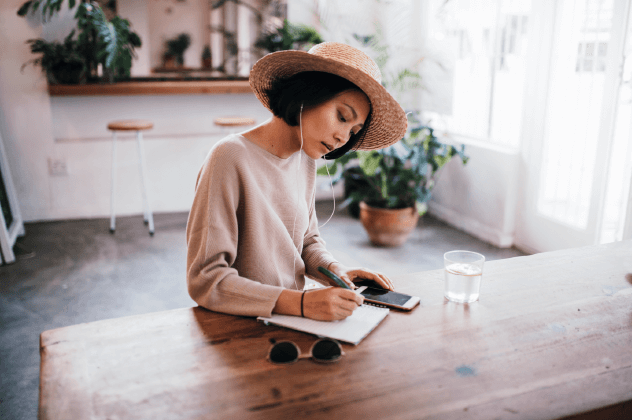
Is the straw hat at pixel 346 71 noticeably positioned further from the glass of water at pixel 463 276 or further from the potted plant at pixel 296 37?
the potted plant at pixel 296 37

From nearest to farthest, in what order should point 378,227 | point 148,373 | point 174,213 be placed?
point 148,373 < point 378,227 < point 174,213

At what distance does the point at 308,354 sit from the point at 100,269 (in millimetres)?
2563

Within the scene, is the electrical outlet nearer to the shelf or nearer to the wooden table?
the shelf

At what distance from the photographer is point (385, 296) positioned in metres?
1.11

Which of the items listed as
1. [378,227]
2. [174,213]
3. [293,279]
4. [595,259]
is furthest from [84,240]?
[595,259]

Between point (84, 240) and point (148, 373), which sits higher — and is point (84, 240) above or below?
below

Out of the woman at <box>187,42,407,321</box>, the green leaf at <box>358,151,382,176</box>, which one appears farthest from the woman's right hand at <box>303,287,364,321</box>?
the green leaf at <box>358,151,382,176</box>

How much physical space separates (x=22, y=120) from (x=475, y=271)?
394 centimetres

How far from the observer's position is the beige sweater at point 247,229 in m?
1.01

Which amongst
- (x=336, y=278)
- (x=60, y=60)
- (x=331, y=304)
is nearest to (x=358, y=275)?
(x=336, y=278)

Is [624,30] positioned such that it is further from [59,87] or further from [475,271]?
[59,87]

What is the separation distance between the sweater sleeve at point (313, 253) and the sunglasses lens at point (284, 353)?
0.42 meters

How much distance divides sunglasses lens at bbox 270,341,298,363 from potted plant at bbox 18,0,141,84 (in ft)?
10.9

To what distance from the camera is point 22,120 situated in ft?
12.7
